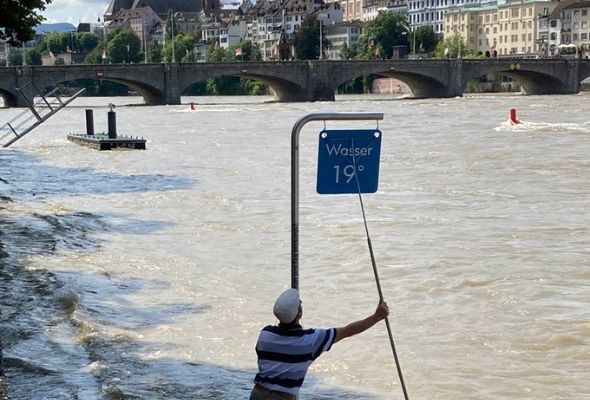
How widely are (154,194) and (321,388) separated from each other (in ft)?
52.8

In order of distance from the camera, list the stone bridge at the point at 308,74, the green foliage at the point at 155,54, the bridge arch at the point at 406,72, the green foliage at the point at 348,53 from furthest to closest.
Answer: the green foliage at the point at 155,54
the green foliage at the point at 348,53
the bridge arch at the point at 406,72
the stone bridge at the point at 308,74

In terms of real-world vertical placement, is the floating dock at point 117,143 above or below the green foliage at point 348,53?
below

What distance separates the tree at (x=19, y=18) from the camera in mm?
21484

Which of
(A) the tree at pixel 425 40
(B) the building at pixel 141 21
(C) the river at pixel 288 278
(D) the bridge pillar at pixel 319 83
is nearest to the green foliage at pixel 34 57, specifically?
(B) the building at pixel 141 21

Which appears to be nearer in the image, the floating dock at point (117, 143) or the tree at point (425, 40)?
the floating dock at point (117, 143)

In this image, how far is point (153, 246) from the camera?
1686cm

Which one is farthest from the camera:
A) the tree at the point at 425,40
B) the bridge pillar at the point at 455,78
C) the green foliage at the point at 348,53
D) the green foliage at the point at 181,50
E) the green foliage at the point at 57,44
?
the green foliage at the point at 57,44

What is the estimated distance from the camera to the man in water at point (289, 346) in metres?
5.39

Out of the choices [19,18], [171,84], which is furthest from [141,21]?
[19,18]

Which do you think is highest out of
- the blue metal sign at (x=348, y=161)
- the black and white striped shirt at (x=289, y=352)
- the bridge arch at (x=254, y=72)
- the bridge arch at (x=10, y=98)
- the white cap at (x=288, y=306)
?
the blue metal sign at (x=348, y=161)

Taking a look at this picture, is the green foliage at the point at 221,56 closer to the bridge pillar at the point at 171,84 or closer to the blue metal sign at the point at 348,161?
the bridge pillar at the point at 171,84

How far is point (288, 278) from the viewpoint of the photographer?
14.1 m

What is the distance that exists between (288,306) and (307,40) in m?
125

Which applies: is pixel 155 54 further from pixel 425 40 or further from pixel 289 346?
pixel 289 346
